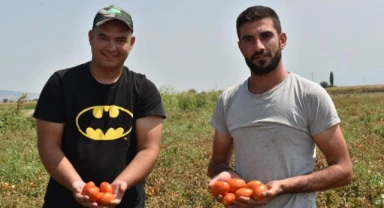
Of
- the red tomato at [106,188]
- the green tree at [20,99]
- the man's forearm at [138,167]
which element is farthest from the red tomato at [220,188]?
the green tree at [20,99]

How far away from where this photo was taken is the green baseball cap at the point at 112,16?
3102mm

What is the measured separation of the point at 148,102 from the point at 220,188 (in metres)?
0.71

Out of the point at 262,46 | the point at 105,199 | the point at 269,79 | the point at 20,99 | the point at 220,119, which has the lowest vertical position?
the point at 20,99

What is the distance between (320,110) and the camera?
2719 mm

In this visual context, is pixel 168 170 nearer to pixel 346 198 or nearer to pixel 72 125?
pixel 346 198

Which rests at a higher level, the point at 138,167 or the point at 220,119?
the point at 220,119

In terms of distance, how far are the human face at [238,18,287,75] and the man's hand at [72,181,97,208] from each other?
111cm

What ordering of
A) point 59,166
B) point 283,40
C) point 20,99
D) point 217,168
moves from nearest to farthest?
1. point 283,40
2. point 59,166
3. point 217,168
4. point 20,99

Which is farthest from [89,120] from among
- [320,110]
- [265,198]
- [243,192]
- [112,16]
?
[320,110]

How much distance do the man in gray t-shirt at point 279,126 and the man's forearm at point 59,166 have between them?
0.79m

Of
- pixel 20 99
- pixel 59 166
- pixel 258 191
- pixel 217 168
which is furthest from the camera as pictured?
pixel 20 99

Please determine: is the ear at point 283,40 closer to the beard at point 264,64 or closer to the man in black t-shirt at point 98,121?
the beard at point 264,64

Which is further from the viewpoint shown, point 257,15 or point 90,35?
point 90,35

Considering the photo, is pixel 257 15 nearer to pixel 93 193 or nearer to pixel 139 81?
pixel 139 81
